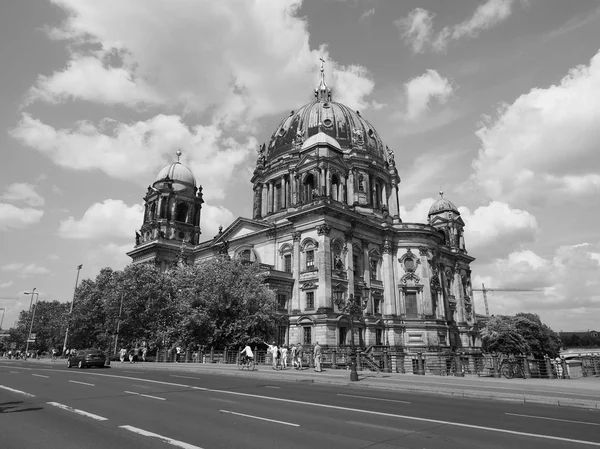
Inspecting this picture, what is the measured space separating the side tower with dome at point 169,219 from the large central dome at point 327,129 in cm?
1500

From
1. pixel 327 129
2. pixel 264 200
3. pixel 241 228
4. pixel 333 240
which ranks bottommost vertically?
pixel 333 240

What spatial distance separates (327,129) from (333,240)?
2436 cm

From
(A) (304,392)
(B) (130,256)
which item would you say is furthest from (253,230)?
(A) (304,392)

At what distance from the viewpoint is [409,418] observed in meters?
10.9

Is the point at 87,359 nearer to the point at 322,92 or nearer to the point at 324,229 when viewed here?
the point at 324,229

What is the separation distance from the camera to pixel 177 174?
232 ft

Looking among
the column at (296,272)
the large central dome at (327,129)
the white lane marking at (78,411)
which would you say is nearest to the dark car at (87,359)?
the white lane marking at (78,411)

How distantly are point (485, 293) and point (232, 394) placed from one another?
19596 cm

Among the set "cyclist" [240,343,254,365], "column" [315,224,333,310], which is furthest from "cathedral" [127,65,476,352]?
"cyclist" [240,343,254,365]

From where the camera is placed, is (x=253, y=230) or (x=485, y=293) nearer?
(x=253, y=230)

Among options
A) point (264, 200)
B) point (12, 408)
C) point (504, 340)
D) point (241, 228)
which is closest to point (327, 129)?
point (264, 200)

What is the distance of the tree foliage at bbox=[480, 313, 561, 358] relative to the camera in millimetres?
51469

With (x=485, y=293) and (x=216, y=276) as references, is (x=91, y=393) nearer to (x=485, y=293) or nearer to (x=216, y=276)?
(x=216, y=276)

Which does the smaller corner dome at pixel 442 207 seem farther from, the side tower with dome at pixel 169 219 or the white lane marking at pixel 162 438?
the white lane marking at pixel 162 438
